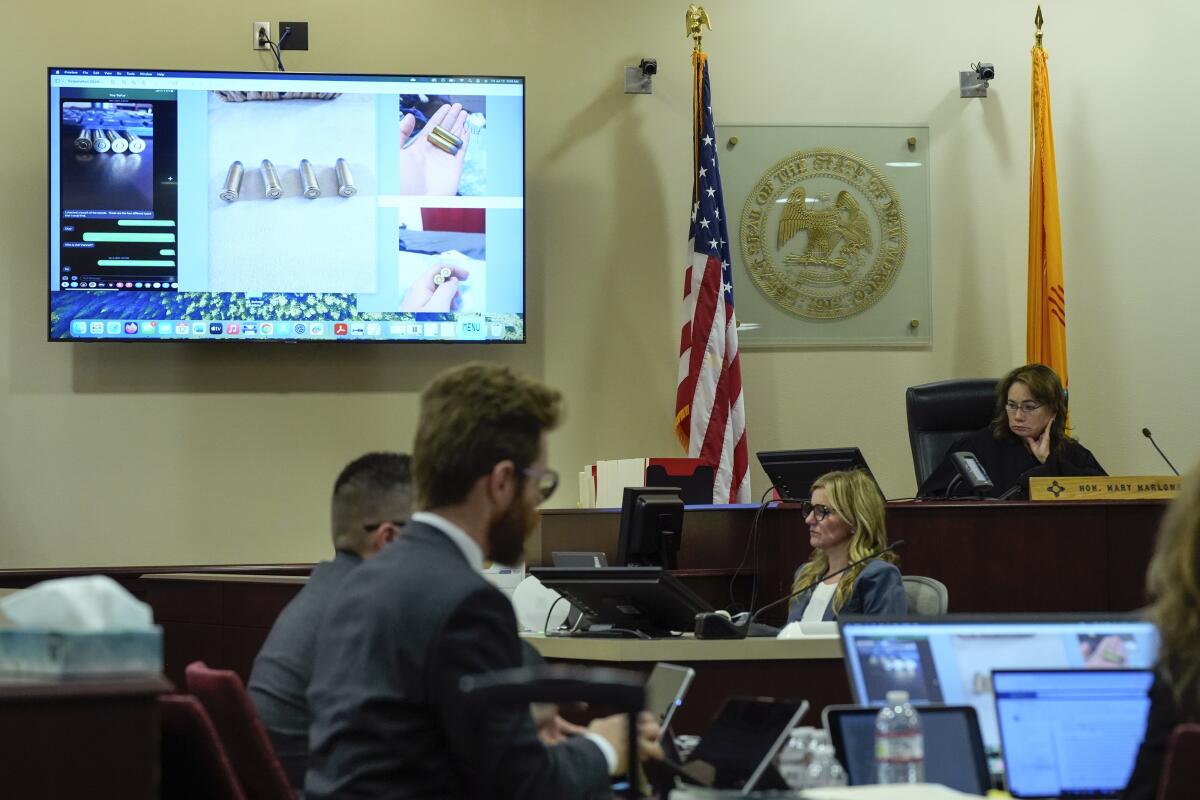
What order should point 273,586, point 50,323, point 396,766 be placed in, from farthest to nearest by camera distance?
point 50,323 < point 273,586 < point 396,766

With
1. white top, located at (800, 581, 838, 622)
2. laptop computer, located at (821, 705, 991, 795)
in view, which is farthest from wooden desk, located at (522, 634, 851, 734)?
laptop computer, located at (821, 705, 991, 795)

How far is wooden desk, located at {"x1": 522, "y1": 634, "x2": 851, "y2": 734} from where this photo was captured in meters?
3.39

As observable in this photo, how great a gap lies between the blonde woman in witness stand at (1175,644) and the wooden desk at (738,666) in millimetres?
1645

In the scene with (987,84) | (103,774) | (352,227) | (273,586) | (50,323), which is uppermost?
(987,84)

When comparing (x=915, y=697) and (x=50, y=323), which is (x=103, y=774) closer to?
(x=915, y=697)

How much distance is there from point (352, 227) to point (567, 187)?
1.14 meters

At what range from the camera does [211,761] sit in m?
1.96

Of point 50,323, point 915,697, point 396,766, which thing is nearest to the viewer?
point 396,766

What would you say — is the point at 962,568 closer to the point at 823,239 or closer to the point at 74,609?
the point at 823,239

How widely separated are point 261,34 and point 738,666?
4.58m

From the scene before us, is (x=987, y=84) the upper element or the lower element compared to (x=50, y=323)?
upper

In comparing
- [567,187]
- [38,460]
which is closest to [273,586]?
[38,460]

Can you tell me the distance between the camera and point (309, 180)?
6.54 meters

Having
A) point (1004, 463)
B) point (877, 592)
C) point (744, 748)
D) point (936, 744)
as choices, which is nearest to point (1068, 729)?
point (936, 744)
